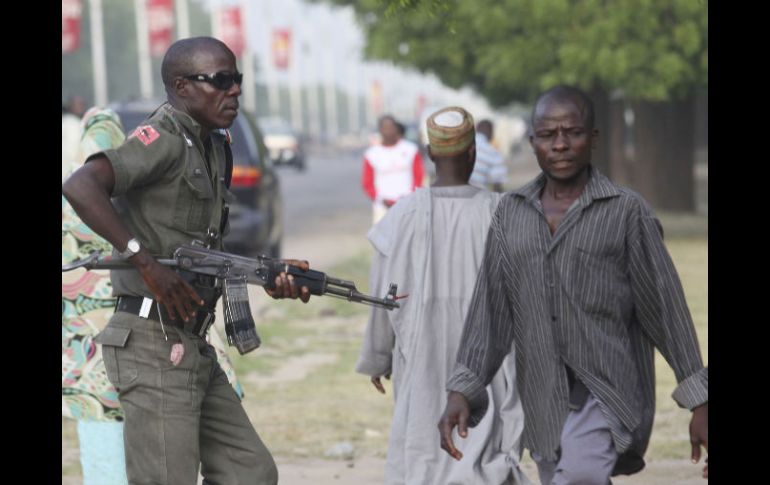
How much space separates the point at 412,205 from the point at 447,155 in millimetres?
240

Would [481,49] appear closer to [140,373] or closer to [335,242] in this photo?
[335,242]

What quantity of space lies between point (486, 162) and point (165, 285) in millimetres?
11241

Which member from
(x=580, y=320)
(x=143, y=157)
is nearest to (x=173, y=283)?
(x=143, y=157)

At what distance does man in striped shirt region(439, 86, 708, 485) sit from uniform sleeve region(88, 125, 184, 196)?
3.52 feet

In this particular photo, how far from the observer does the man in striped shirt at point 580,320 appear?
4633 mm

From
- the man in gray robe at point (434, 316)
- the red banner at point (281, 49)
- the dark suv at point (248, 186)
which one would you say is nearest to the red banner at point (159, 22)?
the red banner at point (281, 49)

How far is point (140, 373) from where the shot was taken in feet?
15.1

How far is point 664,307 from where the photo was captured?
4.63 m

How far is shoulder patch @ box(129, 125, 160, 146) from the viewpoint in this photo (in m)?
4.54

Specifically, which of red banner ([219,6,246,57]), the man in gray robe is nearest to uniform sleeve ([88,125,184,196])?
the man in gray robe

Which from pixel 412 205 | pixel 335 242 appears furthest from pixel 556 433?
pixel 335 242

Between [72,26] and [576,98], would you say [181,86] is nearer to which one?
[576,98]

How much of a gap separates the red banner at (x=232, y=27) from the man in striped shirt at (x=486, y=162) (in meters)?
55.6

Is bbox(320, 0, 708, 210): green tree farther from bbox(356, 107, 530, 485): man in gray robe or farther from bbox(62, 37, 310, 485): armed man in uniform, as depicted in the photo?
bbox(62, 37, 310, 485): armed man in uniform
